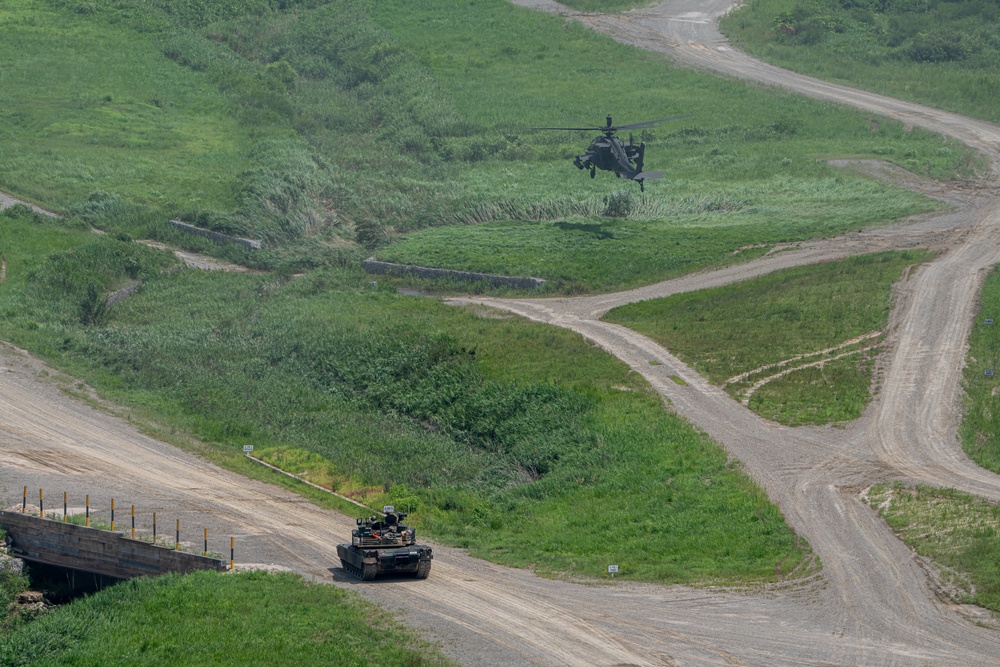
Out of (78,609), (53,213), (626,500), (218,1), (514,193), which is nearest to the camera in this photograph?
(78,609)

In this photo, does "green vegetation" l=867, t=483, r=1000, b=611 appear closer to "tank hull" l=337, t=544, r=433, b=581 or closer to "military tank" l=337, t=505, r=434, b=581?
"tank hull" l=337, t=544, r=433, b=581

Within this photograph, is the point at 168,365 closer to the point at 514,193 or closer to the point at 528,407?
the point at 528,407

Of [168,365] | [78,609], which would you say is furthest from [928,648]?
[168,365]

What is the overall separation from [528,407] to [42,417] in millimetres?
17937

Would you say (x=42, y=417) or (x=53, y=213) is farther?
(x=53, y=213)

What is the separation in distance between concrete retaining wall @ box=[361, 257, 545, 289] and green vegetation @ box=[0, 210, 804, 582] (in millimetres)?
1464

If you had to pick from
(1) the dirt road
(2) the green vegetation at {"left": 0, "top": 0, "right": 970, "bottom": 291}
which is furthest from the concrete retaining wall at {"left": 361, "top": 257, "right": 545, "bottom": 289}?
(1) the dirt road

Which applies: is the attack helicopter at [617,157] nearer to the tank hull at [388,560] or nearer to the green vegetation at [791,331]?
the green vegetation at [791,331]

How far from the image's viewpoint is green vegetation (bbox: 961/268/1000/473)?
42031 millimetres

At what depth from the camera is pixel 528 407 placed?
48156 mm

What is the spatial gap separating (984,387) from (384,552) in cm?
2527

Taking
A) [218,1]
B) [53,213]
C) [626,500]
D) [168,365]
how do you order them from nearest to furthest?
1. [626,500]
2. [168,365]
3. [53,213]
4. [218,1]

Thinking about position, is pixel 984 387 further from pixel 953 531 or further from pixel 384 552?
pixel 384 552

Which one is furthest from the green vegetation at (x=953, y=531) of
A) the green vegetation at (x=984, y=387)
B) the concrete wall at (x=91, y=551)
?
the concrete wall at (x=91, y=551)
